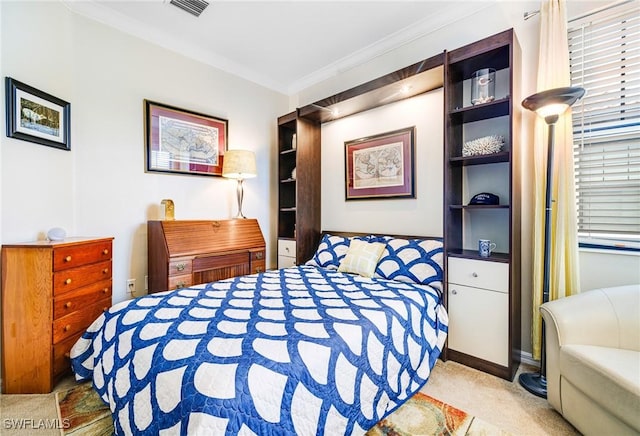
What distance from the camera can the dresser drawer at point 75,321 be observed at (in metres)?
1.85

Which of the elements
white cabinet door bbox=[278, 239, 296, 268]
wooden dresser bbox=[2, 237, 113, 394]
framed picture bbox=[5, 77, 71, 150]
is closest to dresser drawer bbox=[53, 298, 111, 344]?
wooden dresser bbox=[2, 237, 113, 394]

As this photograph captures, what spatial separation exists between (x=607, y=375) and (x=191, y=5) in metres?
3.52

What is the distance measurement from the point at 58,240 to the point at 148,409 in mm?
1560

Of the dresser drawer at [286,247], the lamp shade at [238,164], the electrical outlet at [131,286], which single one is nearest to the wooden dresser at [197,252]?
the electrical outlet at [131,286]

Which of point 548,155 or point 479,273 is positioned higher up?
point 548,155

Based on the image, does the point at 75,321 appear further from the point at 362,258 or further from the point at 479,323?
the point at 479,323

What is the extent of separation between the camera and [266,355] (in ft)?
3.64

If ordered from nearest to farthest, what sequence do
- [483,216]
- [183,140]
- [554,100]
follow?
[554,100] < [483,216] < [183,140]

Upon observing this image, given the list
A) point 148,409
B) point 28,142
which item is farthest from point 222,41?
point 148,409

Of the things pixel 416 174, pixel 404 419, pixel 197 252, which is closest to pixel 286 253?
pixel 197 252

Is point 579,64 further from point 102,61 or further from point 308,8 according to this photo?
point 102,61

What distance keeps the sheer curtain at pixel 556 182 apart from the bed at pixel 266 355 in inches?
27.3

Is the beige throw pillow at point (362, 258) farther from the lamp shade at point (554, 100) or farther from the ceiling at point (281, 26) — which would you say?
the ceiling at point (281, 26)

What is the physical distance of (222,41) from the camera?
2875mm
